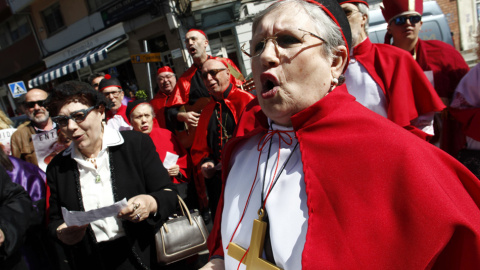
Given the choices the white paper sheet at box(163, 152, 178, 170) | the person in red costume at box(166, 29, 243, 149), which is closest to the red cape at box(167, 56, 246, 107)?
the person in red costume at box(166, 29, 243, 149)

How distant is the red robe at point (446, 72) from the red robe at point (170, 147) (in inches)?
104

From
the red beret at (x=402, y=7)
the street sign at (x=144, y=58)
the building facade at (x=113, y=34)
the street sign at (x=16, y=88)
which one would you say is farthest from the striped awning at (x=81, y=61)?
the red beret at (x=402, y=7)

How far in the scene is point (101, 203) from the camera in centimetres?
211

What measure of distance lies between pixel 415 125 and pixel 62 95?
8.11ft

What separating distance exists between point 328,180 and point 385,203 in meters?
0.18

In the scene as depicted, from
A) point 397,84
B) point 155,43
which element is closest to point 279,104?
point 397,84

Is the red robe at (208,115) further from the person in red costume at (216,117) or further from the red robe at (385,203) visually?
the red robe at (385,203)

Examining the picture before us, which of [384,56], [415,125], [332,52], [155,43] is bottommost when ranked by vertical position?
[415,125]

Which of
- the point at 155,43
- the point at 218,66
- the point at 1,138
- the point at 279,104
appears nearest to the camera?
the point at 279,104

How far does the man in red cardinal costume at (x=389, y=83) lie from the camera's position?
2152 millimetres

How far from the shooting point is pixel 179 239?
220 centimetres

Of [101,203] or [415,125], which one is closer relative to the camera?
[101,203]

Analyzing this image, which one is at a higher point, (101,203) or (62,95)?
(62,95)

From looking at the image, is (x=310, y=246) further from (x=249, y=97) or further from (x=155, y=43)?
(x=155, y=43)
